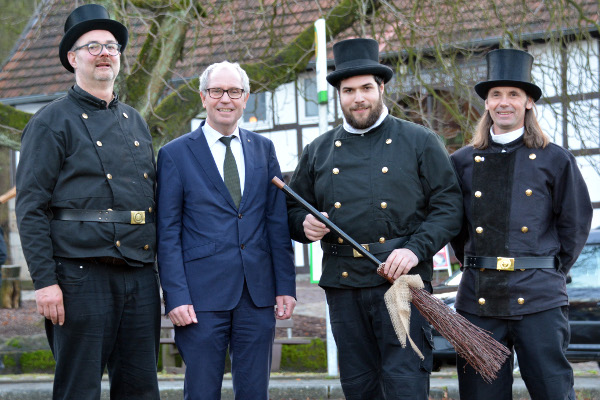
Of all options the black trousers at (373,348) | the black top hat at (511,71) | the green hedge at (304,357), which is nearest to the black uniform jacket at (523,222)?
the black top hat at (511,71)

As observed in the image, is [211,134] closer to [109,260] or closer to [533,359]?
[109,260]

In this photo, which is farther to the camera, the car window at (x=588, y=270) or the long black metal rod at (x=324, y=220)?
the car window at (x=588, y=270)

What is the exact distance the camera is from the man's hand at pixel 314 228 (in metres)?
4.73

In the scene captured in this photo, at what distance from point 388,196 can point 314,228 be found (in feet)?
1.41

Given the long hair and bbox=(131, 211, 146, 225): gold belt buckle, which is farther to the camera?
the long hair

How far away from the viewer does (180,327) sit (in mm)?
4770

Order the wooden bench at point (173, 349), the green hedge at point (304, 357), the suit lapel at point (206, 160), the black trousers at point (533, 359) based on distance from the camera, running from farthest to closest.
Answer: the green hedge at point (304, 357)
the wooden bench at point (173, 349)
the suit lapel at point (206, 160)
the black trousers at point (533, 359)

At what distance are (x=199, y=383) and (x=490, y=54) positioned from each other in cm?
244

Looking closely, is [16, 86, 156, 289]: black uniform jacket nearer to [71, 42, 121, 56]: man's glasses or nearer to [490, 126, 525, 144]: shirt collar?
[71, 42, 121, 56]: man's glasses

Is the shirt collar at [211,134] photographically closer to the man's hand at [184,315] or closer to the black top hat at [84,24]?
the black top hat at [84,24]

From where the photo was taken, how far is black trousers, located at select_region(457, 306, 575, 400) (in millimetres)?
4645

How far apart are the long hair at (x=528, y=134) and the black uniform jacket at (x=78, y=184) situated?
1.86 meters

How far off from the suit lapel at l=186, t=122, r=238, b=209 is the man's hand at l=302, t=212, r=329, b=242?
409mm

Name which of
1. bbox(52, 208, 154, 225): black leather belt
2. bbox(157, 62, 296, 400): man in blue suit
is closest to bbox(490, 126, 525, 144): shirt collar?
bbox(157, 62, 296, 400): man in blue suit
